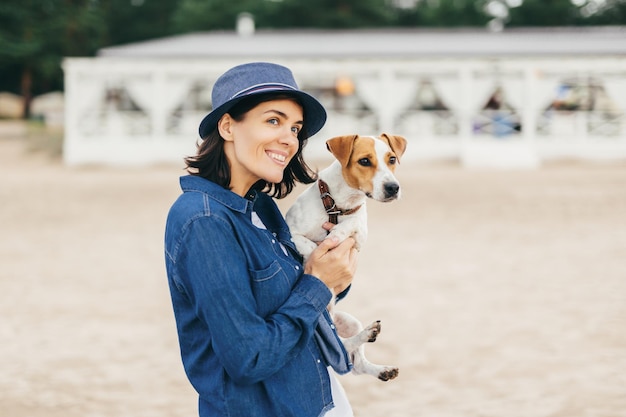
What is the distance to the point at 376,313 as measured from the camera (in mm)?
7520

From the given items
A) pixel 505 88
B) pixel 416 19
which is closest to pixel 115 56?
pixel 505 88

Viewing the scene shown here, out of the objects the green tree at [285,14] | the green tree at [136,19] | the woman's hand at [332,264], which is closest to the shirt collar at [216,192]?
the woman's hand at [332,264]

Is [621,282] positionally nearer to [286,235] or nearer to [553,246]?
[553,246]

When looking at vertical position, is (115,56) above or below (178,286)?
above

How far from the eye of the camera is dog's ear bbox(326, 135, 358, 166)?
118 inches

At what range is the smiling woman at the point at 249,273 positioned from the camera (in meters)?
1.90

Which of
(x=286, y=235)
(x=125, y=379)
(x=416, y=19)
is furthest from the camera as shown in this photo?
(x=416, y=19)

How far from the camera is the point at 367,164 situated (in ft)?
9.96

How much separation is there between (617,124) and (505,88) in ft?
12.7

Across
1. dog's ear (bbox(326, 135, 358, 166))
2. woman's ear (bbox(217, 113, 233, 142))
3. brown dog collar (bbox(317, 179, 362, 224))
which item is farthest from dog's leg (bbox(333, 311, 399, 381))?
woman's ear (bbox(217, 113, 233, 142))

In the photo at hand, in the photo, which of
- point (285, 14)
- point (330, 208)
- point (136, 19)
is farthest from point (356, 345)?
point (136, 19)

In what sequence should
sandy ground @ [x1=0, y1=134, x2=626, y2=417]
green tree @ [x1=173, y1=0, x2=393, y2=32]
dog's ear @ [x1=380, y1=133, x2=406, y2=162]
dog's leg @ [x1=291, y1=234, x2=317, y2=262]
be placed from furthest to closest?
green tree @ [x1=173, y1=0, x2=393, y2=32] → sandy ground @ [x1=0, y1=134, x2=626, y2=417] → dog's ear @ [x1=380, y1=133, x2=406, y2=162] → dog's leg @ [x1=291, y1=234, x2=317, y2=262]

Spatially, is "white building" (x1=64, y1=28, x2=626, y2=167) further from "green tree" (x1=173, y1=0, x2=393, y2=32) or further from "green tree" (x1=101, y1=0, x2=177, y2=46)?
"green tree" (x1=101, y1=0, x2=177, y2=46)

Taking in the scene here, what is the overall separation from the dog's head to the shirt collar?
0.93 metres
